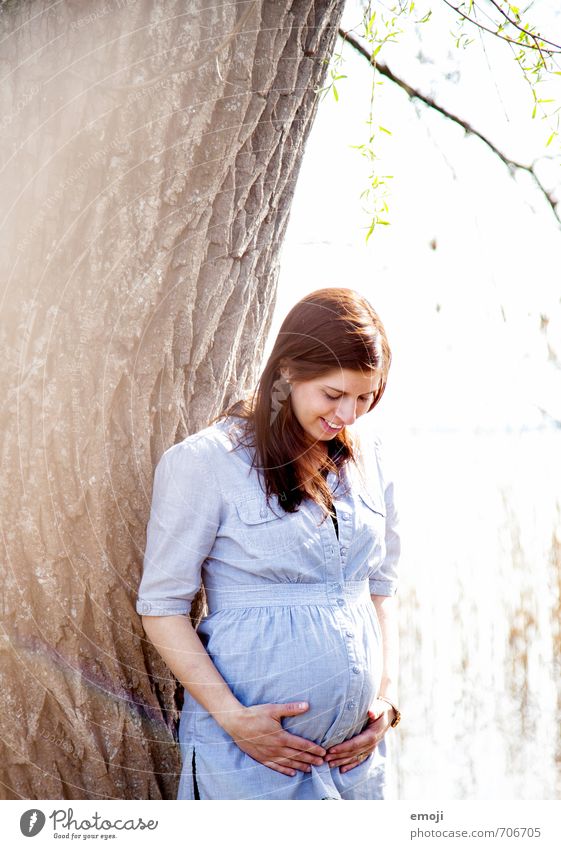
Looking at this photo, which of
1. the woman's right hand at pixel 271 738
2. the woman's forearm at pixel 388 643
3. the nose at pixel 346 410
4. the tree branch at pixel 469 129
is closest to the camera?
the woman's right hand at pixel 271 738

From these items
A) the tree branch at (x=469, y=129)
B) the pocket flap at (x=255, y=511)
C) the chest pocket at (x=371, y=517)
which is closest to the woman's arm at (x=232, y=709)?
the pocket flap at (x=255, y=511)

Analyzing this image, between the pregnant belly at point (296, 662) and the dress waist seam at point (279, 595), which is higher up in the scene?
the dress waist seam at point (279, 595)

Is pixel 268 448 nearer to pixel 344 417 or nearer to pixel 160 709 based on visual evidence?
pixel 344 417

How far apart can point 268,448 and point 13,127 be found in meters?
0.80

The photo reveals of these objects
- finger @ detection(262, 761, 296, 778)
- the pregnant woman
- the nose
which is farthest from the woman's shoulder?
finger @ detection(262, 761, 296, 778)

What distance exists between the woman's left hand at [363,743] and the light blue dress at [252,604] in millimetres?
18

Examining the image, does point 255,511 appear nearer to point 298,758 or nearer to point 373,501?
point 373,501

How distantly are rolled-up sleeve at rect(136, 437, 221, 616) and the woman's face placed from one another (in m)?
0.24

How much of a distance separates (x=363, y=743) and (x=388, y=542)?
45cm

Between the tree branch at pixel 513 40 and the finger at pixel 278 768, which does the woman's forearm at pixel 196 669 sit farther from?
the tree branch at pixel 513 40

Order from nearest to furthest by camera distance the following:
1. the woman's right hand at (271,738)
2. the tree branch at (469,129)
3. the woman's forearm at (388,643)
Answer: the woman's right hand at (271,738)
the woman's forearm at (388,643)
the tree branch at (469,129)

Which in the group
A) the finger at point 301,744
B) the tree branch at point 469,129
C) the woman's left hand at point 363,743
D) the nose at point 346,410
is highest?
the tree branch at point 469,129

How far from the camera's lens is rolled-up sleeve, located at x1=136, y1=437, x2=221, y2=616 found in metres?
1.39

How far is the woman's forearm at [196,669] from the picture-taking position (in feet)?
4.58
